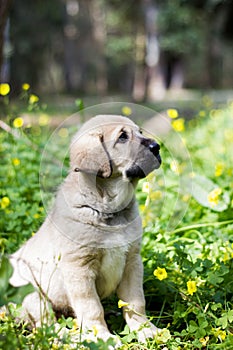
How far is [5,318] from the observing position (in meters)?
2.74

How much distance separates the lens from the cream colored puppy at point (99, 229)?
2.64 meters

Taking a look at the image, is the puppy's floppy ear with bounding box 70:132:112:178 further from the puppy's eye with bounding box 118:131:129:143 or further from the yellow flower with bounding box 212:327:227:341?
the yellow flower with bounding box 212:327:227:341

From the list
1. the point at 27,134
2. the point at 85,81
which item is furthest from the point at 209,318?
the point at 85,81

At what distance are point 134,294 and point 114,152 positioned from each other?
0.80m

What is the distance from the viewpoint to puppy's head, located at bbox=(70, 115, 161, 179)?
8.63 feet

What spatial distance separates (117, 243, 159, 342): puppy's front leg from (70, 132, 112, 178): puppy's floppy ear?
1.62 feet

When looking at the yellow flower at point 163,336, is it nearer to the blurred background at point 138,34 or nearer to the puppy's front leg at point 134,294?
the puppy's front leg at point 134,294

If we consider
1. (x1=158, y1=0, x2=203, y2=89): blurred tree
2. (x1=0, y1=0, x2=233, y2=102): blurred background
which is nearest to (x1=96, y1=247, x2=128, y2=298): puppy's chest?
(x1=0, y1=0, x2=233, y2=102): blurred background

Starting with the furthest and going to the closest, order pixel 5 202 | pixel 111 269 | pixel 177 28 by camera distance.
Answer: pixel 177 28, pixel 5 202, pixel 111 269

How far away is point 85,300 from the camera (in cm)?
266

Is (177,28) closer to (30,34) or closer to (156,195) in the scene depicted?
(30,34)

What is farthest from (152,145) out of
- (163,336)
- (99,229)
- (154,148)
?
(163,336)

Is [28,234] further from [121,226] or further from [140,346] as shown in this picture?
[140,346]

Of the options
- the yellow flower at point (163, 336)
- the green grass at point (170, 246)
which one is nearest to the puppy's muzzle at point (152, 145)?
the green grass at point (170, 246)
